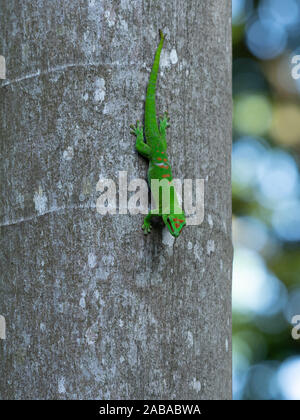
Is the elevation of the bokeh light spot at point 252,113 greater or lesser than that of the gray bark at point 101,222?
greater

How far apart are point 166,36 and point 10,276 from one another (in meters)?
0.99

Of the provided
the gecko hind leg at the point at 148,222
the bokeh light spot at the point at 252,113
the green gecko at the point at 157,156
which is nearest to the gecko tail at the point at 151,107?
the green gecko at the point at 157,156

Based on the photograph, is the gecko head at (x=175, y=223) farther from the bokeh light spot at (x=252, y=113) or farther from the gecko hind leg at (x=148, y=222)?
the bokeh light spot at (x=252, y=113)

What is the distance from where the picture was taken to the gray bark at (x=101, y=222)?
1.96m

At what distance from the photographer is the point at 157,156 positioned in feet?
6.61

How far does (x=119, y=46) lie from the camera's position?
2.08 metres

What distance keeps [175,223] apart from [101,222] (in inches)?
9.6

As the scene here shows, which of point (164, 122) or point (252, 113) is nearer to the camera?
point (164, 122)

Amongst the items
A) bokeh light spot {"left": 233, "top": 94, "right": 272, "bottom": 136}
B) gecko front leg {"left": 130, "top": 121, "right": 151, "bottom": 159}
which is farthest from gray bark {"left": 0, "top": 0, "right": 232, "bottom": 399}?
bokeh light spot {"left": 233, "top": 94, "right": 272, "bottom": 136}

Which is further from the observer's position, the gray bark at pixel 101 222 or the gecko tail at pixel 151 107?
the gecko tail at pixel 151 107

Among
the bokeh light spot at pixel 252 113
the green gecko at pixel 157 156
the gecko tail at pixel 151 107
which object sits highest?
the bokeh light spot at pixel 252 113

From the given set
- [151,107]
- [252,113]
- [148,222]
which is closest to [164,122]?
[151,107]

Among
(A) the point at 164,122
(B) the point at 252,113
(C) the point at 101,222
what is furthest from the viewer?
(B) the point at 252,113

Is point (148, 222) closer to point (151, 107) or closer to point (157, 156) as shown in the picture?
point (157, 156)
